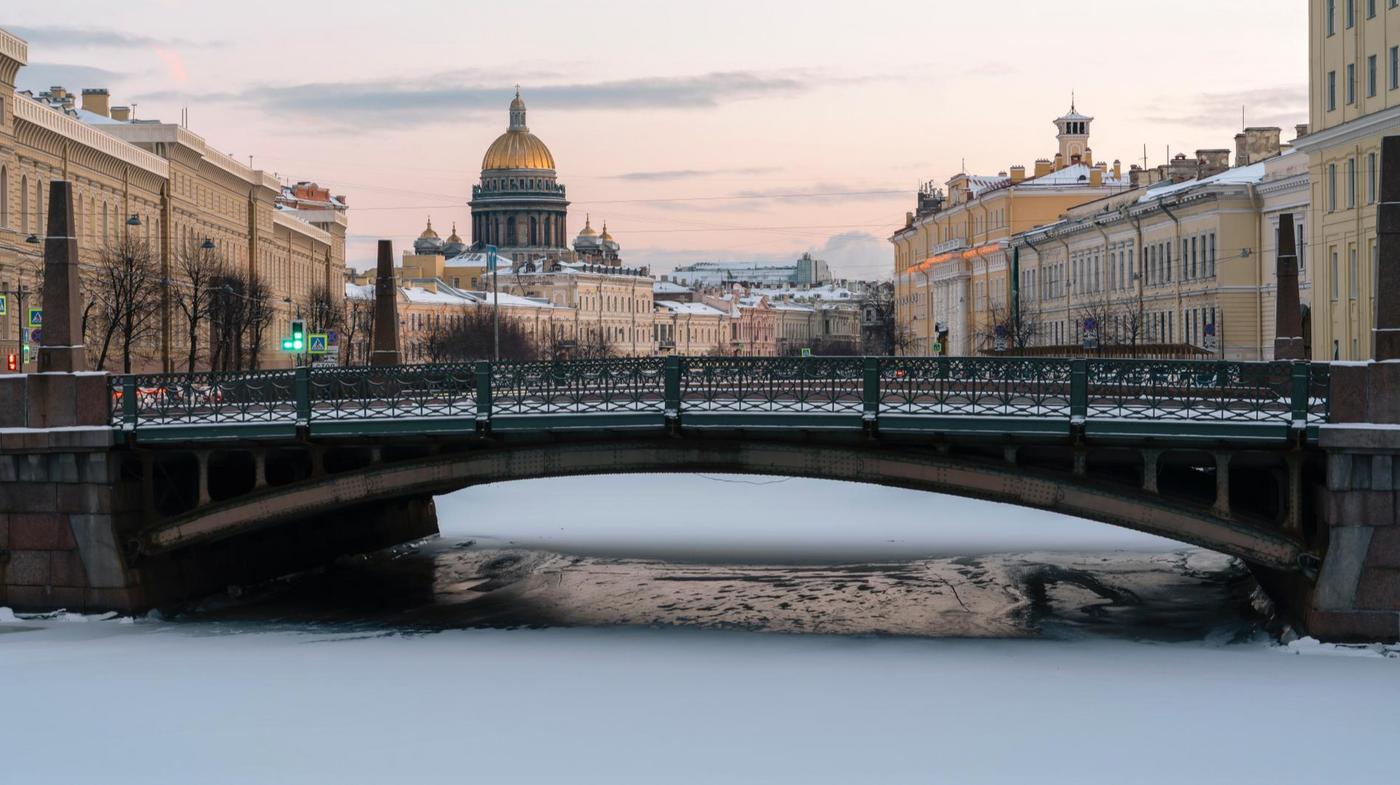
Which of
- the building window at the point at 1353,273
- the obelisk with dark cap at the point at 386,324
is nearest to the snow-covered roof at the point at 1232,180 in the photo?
the building window at the point at 1353,273

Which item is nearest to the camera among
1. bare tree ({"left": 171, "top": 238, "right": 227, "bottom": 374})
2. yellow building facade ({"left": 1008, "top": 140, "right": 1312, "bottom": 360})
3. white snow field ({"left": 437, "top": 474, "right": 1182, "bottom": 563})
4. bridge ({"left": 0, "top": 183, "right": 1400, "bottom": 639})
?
bridge ({"left": 0, "top": 183, "right": 1400, "bottom": 639})

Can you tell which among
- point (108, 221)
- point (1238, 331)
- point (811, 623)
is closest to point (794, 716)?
point (811, 623)

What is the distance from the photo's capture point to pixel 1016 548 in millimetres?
41375

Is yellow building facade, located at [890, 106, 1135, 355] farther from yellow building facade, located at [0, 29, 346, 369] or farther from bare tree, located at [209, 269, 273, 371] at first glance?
yellow building facade, located at [0, 29, 346, 369]

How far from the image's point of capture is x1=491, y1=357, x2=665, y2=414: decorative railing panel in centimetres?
2903

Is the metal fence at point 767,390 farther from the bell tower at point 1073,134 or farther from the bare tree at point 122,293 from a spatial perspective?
the bell tower at point 1073,134

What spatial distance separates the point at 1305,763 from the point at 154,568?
1789 centimetres

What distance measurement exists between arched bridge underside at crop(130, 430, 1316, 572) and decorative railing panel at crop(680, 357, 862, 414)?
463 millimetres

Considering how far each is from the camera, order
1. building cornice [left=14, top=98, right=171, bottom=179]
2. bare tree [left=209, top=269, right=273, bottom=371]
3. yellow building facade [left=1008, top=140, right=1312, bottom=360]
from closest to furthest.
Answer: building cornice [left=14, top=98, right=171, bottom=179], yellow building facade [left=1008, top=140, right=1312, bottom=360], bare tree [left=209, top=269, right=273, bottom=371]

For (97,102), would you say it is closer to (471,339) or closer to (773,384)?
(471,339)

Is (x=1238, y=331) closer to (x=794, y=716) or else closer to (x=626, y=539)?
(x=626, y=539)

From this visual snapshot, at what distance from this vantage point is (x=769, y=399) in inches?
1128

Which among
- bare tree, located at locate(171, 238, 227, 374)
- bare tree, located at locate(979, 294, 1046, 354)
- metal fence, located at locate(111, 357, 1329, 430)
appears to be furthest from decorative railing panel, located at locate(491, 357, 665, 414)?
bare tree, located at locate(979, 294, 1046, 354)

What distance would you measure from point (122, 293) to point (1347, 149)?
35.3 metres
